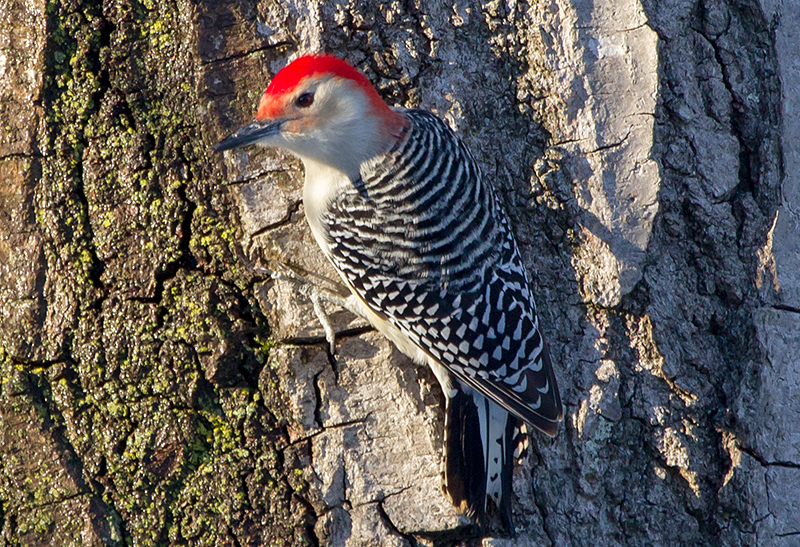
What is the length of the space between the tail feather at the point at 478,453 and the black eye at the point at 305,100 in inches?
46.1

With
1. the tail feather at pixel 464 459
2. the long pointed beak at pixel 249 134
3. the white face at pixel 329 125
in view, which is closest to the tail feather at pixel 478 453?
the tail feather at pixel 464 459

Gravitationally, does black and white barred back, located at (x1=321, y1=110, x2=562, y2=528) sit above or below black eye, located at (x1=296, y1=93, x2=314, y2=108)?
below

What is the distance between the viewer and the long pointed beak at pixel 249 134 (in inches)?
87.3

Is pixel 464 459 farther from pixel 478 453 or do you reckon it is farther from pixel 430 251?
pixel 430 251

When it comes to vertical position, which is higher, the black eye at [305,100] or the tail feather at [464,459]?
the black eye at [305,100]

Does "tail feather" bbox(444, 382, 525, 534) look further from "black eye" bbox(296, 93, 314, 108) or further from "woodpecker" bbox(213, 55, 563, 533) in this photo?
"black eye" bbox(296, 93, 314, 108)

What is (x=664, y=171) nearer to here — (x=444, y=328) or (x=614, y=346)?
(x=614, y=346)

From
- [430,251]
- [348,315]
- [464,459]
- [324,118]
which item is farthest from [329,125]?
[464,459]

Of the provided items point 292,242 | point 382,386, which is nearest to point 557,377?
point 382,386

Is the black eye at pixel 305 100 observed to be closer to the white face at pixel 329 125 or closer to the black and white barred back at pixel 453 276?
the white face at pixel 329 125

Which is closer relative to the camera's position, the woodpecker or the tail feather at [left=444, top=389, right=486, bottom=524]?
the tail feather at [left=444, top=389, right=486, bottom=524]

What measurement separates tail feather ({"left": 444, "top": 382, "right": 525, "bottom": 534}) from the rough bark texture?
2.5 inches

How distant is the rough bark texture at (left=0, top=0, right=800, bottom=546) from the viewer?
2.23 meters

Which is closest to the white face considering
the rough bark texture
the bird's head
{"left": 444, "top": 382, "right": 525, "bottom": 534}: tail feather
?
the bird's head
